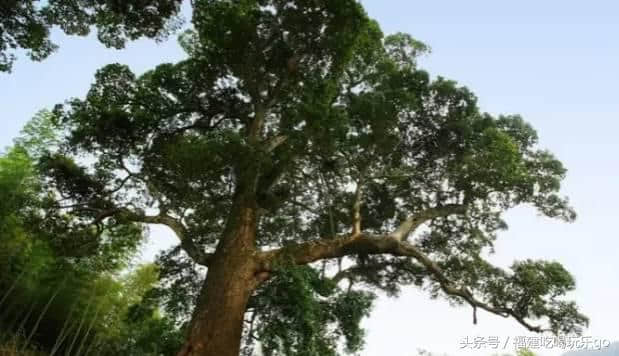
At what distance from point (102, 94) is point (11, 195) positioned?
5.14m

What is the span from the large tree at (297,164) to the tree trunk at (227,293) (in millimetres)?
19

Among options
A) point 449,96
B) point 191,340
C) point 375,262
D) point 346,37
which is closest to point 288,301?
point 191,340

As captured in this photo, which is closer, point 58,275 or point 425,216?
point 425,216

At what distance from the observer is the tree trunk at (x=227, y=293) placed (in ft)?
18.1

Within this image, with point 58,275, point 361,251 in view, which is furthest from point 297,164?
point 58,275

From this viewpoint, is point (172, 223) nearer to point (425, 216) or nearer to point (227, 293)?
point (227, 293)

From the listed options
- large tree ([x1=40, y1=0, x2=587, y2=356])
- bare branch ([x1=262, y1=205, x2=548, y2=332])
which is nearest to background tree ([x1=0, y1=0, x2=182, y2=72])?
large tree ([x1=40, y1=0, x2=587, y2=356])

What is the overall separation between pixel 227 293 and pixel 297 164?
9.46 ft

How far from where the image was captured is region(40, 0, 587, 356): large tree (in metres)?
6.54

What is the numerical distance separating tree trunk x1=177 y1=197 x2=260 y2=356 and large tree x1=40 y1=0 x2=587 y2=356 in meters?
0.02

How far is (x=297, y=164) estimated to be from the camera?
7941 mm

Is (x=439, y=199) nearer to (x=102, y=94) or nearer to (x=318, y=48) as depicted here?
(x=318, y=48)

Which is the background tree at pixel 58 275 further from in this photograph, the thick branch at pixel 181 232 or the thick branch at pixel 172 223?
the thick branch at pixel 181 232

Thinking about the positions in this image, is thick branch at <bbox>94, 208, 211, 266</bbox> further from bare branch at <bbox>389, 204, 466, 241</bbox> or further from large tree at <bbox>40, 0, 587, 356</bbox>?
bare branch at <bbox>389, 204, 466, 241</bbox>
